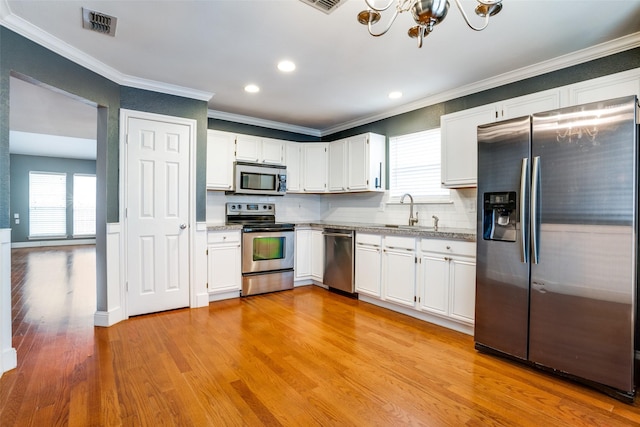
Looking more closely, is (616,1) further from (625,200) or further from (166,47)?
(166,47)

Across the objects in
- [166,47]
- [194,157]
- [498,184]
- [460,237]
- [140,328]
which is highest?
[166,47]

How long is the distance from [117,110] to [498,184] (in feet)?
11.8

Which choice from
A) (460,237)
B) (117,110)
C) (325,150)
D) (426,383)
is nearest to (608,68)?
(460,237)

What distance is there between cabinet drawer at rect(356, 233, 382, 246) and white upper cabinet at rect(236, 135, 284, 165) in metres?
1.71

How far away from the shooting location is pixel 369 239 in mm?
3912

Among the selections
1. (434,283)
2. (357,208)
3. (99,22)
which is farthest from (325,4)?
(357,208)

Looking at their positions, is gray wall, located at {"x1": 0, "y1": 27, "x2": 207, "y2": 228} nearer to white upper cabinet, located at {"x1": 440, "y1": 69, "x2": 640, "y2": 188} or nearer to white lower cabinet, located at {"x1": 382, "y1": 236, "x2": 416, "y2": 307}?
white lower cabinet, located at {"x1": 382, "y1": 236, "x2": 416, "y2": 307}

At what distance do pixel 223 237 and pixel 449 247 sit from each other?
8.53 ft

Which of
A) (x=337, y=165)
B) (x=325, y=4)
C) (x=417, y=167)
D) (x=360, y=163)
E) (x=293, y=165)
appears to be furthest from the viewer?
(x=293, y=165)

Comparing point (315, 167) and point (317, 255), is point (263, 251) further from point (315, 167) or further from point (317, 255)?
point (315, 167)

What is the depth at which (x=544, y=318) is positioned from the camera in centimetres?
226

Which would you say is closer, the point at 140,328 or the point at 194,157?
the point at 140,328

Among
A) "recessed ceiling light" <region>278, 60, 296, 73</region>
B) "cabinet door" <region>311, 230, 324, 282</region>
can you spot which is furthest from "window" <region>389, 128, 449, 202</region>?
"recessed ceiling light" <region>278, 60, 296, 73</region>

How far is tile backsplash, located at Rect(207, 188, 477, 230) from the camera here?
3.61m
